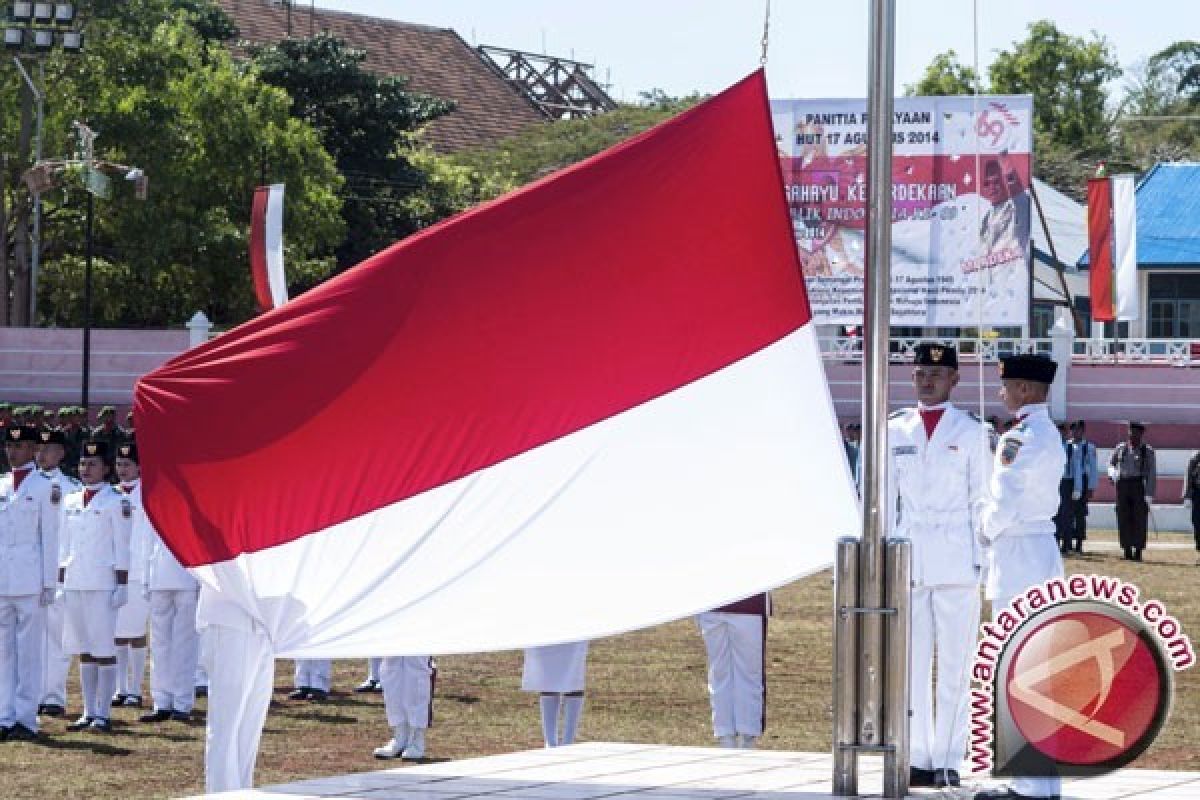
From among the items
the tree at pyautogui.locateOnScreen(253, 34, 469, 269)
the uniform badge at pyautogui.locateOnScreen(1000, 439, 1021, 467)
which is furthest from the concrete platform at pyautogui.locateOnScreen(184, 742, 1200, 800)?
the tree at pyautogui.locateOnScreen(253, 34, 469, 269)

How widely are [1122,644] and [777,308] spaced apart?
189cm

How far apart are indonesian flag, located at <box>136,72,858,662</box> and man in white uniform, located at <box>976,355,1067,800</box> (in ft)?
5.30

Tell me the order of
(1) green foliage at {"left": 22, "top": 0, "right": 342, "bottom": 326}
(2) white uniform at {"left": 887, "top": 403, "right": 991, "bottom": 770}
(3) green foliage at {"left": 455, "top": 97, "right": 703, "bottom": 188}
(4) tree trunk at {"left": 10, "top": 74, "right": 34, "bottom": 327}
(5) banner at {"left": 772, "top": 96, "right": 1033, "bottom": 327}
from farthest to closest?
(3) green foliage at {"left": 455, "top": 97, "right": 703, "bottom": 188} < (1) green foliage at {"left": 22, "top": 0, "right": 342, "bottom": 326} < (4) tree trunk at {"left": 10, "top": 74, "right": 34, "bottom": 327} < (5) banner at {"left": 772, "top": 96, "right": 1033, "bottom": 327} < (2) white uniform at {"left": 887, "top": 403, "right": 991, "bottom": 770}

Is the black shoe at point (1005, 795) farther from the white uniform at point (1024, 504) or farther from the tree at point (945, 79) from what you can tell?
the tree at point (945, 79)

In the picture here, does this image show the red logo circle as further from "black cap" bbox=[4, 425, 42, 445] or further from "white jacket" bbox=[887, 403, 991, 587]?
"black cap" bbox=[4, 425, 42, 445]

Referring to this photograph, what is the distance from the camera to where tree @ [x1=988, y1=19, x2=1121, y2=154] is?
79.5 meters

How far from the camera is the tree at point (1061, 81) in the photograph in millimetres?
79500

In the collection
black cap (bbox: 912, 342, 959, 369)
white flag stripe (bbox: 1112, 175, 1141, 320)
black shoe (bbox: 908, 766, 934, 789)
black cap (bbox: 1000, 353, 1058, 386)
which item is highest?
white flag stripe (bbox: 1112, 175, 1141, 320)

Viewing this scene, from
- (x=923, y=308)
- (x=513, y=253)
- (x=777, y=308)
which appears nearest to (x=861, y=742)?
(x=777, y=308)

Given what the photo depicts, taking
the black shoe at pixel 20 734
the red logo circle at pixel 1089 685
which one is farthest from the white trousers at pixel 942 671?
the black shoe at pixel 20 734

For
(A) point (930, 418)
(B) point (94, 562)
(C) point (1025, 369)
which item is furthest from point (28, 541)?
(C) point (1025, 369)

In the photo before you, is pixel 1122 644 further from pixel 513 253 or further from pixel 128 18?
pixel 128 18

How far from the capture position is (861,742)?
26.7ft

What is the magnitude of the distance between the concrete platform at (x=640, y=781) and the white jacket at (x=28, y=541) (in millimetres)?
5527
